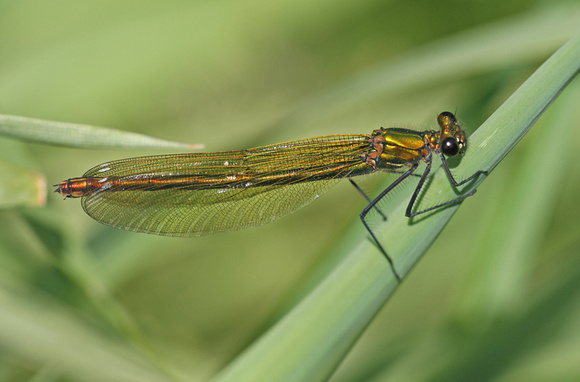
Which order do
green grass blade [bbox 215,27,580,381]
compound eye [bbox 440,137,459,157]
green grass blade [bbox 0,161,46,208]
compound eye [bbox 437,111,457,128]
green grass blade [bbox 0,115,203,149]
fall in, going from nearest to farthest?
green grass blade [bbox 215,27,580,381]
green grass blade [bbox 0,115,203,149]
green grass blade [bbox 0,161,46,208]
compound eye [bbox 440,137,459,157]
compound eye [bbox 437,111,457,128]

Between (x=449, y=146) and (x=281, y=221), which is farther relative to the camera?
Result: (x=281, y=221)

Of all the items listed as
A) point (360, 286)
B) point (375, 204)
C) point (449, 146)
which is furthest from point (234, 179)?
point (360, 286)

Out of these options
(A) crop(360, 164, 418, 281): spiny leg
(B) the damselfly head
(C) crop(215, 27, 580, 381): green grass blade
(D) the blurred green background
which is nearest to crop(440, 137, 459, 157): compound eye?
(B) the damselfly head

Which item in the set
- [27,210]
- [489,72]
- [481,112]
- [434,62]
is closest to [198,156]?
[27,210]

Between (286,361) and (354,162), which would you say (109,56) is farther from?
(286,361)

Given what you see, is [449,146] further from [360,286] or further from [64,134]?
[64,134]

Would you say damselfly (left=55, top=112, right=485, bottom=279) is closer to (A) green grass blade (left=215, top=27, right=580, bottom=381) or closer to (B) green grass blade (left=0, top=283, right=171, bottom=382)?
(B) green grass blade (left=0, top=283, right=171, bottom=382)

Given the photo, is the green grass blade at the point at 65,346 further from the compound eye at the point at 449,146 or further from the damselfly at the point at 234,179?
the compound eye at the point at 449,146
